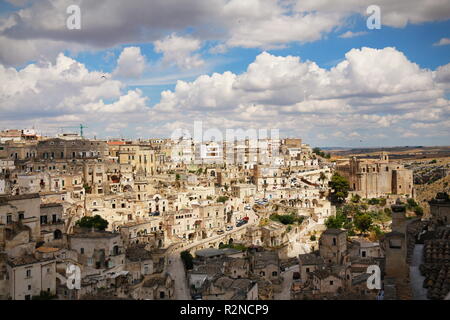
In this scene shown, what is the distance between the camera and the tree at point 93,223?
18.3 metres

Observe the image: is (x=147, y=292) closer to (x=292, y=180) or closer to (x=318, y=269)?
(x=318, y=269)

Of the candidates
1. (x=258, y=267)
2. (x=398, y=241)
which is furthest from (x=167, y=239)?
(x=398, y=241)

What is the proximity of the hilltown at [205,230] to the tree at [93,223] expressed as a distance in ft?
0.23

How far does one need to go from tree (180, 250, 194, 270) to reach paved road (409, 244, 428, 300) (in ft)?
26.0

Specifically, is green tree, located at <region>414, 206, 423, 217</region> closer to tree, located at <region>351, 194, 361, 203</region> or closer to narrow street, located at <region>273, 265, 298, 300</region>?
tree, located at <region>351, 194, 361, 203</region>

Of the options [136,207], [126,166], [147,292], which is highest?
[126,166]

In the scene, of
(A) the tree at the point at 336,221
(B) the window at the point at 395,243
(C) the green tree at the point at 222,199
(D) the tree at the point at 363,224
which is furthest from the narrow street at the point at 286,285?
(C) the green tree at the point at 222,199

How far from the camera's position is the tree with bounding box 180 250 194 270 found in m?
17.5

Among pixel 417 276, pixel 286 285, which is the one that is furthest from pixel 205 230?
pixel 417 276

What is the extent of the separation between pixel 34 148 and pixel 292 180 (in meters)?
17.1

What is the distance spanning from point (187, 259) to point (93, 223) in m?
4.01

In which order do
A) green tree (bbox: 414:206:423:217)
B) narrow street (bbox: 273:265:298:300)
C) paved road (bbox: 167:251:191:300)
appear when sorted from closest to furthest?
narrow street (bbox: 273:265:298:300) < paved road (bbox: 167:251:191:300) < green tree (bbox: 414:206:423:217)

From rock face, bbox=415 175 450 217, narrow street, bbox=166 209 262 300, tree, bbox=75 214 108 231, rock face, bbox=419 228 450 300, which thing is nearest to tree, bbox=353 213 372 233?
narrow street, bbox=166 209 262 300
